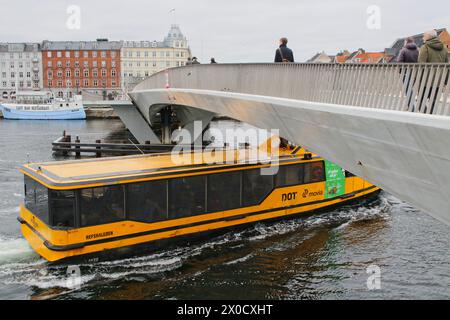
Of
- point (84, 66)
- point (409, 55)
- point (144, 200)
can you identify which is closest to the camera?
point (409, 55)

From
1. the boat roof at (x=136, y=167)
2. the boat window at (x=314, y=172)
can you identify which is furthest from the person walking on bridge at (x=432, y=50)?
the boat window at (x=314, y=172)

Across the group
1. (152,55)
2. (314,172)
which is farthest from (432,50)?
(152,55)

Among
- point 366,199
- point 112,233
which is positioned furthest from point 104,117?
point 112,233

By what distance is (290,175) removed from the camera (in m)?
16.6

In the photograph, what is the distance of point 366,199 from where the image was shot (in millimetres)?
20312

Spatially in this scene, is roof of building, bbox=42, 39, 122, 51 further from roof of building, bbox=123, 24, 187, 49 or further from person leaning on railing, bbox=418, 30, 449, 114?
person leaning on railing, bbox=418, 30, 449, 114

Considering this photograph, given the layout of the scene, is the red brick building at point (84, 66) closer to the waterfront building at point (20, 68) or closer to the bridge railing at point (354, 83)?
the waterfront building at point (20, 68)

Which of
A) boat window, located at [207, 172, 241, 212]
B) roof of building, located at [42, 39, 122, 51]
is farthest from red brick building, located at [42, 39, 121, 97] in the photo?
boat window, located at [207, 172, 241, 212]

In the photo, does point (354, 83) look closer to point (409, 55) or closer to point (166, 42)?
point (409, 55)

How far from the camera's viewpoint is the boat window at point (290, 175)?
16297 millimetres

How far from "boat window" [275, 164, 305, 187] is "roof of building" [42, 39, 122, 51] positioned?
288ft

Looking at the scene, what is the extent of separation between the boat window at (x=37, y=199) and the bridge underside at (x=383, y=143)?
5739 mm

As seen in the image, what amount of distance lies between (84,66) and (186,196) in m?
91.3

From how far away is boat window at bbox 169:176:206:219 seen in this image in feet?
45.3
